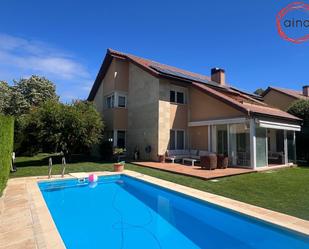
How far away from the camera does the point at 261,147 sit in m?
18.0

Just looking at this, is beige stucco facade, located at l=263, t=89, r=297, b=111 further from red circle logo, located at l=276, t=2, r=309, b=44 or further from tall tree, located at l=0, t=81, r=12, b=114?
tall tree, located at l=0, t=81, r=12, b=114

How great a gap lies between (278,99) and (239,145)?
69.5 ft

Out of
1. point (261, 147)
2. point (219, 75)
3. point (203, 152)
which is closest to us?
point (261, 147)

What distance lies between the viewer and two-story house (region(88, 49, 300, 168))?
18.3m

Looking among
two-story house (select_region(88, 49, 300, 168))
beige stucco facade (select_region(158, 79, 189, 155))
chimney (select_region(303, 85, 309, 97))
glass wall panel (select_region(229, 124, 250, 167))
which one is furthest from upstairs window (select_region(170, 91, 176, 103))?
chimney (select_region(303, 85, 309, 97))

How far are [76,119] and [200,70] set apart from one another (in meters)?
22.8

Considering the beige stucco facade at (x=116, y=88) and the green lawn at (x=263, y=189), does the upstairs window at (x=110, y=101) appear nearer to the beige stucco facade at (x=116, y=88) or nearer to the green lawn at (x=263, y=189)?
the beige stucco facade at (x=116, y=88)

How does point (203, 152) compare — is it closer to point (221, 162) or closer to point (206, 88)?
point (221, 162)

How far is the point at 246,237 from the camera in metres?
6.84

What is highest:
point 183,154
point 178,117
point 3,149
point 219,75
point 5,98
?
point 219,75

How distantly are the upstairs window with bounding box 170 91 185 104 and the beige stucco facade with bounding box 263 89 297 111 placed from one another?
1784cm

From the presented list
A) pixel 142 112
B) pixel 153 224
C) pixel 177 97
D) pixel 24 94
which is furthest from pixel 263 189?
pixel 24 94

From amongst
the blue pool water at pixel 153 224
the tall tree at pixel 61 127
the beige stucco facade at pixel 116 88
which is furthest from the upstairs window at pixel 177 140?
the blue pool water at pixel 153 224

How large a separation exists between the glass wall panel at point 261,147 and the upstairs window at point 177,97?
858 cm
